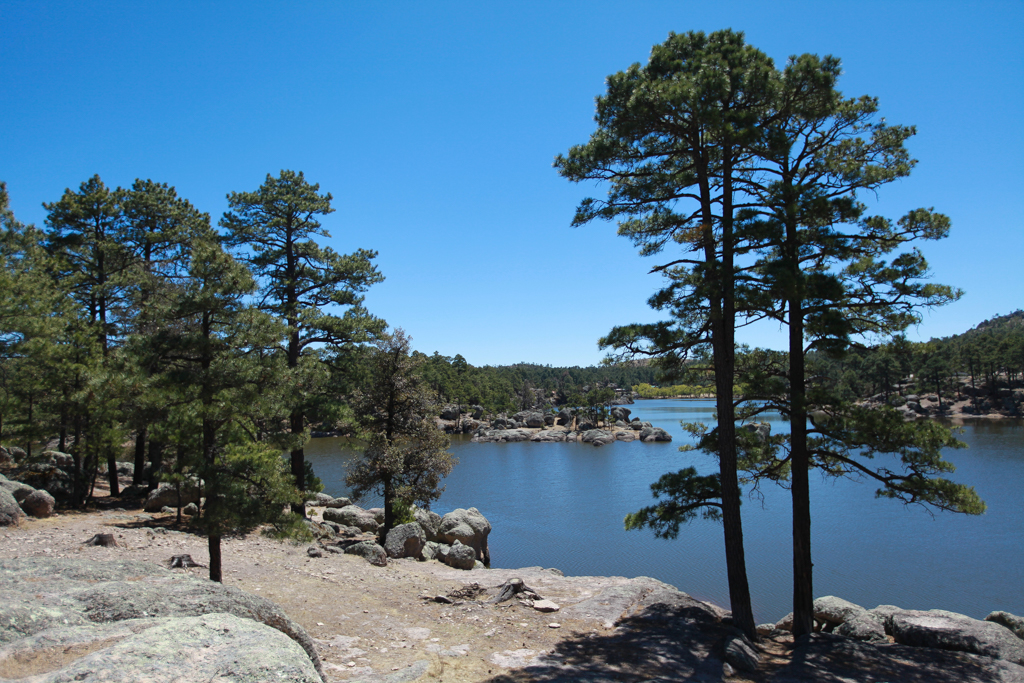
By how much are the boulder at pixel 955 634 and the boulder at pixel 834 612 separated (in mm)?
1087

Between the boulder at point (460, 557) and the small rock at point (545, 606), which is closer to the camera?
the small rock at point (545, 606)

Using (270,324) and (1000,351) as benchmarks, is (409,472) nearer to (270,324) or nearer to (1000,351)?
(270,324)

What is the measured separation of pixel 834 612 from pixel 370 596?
33.9 feet

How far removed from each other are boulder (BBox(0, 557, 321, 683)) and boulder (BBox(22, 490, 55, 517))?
11.2 metres

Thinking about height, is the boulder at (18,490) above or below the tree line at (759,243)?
below

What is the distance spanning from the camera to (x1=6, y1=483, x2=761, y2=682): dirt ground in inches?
318

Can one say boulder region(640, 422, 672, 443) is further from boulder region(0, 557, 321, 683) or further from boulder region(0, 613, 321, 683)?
boulder region(0, 613, 321, 683)

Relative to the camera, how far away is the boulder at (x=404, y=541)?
17.1 m

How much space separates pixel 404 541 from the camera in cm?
1730

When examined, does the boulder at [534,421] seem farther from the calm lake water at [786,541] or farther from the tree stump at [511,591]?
the tree stump at [511,591]

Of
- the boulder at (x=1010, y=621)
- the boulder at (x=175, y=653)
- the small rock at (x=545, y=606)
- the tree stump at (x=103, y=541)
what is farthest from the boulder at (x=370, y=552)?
the boulder at (x=1010, y=621)

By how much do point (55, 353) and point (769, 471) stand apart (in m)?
19.9

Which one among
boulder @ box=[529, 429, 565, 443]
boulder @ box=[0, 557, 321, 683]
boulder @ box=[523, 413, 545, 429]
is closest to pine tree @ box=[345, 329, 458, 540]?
boulder @ box=[0, 557, 321, 683]

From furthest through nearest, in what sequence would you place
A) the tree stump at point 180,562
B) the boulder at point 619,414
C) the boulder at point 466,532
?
1. the boulder at point 619,414
2. the boulder at point 466,532
3. the tree stump at point 180,562
